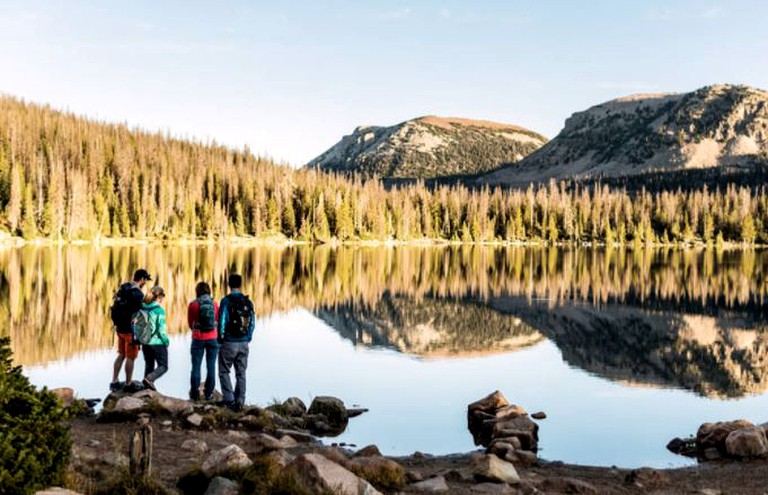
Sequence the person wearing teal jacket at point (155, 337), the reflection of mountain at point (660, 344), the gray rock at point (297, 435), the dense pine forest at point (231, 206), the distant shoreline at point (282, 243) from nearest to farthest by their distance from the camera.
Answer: the gray rock at point (297, 435)
the person wearing teal jacket at point (155, 337)
the reflection of mountain at point (660, 344)
the distant shoreline at point (282, 243)
the dense pine forest at point (231, 206)

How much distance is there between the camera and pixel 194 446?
44.5 ft

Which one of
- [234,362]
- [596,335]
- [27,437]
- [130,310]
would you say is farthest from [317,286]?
[27,437]

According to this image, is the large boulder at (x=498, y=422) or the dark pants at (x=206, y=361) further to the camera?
the dark pants at (x=206, y=361)

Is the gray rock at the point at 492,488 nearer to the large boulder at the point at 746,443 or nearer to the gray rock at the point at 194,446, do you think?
the gray rock at the point at 194,446

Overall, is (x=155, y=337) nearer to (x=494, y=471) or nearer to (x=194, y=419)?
(x=194, y=419)

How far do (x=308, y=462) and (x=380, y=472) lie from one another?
202 cm

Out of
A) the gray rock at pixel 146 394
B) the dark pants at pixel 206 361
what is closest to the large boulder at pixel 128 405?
the gray rock at pixel 146 394

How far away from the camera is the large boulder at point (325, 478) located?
979 centimetres

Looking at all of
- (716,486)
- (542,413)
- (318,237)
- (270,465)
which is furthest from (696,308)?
(318,237)

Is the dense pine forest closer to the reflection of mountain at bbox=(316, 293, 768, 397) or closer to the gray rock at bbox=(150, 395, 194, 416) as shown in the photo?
the reflection of mountain at bbox=(316, 293, 768, 397)

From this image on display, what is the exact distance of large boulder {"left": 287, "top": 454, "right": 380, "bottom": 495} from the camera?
979 cm

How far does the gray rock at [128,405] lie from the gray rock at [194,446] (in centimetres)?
295

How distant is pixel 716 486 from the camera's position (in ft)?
43.5

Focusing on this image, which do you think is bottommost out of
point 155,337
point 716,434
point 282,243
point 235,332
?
point 716,434
